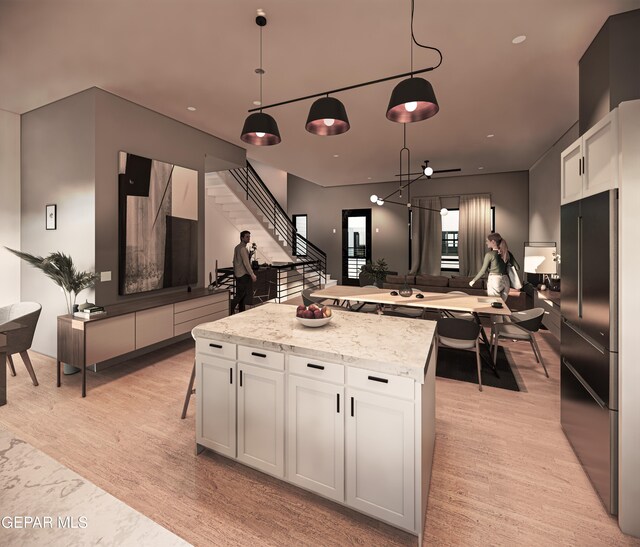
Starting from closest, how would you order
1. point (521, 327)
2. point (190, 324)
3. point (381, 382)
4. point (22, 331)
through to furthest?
point (381, 382)
point (22, 331)
point (521, 327)
point (190, 324)

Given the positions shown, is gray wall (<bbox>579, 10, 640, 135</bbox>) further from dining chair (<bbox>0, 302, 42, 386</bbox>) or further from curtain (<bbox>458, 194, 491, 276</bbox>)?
curtain (<bbox>458, 194, 491, 276</bbox>)

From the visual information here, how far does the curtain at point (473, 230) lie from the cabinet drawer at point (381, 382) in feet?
27.7

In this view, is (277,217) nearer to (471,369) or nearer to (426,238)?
(426,238)

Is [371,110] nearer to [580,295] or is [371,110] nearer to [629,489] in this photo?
[580,295]

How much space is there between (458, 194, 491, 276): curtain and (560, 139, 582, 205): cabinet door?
6894mm

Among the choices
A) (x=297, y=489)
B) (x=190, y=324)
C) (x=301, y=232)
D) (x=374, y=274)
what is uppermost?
(x=301, y=232)

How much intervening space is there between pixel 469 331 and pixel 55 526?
370 centimetres

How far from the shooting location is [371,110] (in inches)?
178

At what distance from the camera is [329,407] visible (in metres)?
1.90

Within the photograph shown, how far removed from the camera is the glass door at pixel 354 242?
36.0 feet

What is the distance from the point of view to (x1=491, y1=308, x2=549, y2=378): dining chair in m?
3.89

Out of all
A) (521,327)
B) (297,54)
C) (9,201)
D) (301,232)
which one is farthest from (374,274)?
(9,201)

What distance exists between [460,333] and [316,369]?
236cm

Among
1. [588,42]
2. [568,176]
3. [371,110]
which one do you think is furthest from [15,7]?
[588,42]
